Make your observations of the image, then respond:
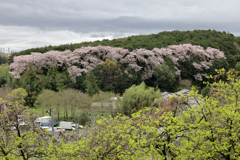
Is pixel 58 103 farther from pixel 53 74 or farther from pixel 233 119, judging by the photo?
pixel 233 119

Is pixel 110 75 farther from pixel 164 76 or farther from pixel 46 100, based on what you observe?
pixel 46 100

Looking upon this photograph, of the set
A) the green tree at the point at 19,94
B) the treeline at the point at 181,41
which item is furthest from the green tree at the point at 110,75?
the green tree at the point at 19,94

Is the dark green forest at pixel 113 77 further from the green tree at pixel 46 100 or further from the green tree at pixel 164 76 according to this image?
the green tree at pixel 46 100

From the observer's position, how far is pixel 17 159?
5.95 meters

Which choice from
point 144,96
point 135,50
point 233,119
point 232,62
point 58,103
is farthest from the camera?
point 232,62

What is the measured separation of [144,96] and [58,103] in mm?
8301

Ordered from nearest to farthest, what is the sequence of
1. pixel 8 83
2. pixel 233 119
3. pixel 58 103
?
pixel 233 119
pixel 58 103
pixel 8 83

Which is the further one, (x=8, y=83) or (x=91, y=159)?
(x=8, y=83)

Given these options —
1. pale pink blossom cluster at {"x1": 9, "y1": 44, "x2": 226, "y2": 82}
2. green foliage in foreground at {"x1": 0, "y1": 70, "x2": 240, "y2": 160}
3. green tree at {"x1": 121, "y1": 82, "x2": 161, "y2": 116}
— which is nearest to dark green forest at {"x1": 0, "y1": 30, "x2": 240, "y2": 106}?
pale pink blossom cluster at {"x1": 9, "y1": 44, "x2": 226, "y2": 82}

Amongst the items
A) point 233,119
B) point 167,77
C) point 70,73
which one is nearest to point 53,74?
point 70,73

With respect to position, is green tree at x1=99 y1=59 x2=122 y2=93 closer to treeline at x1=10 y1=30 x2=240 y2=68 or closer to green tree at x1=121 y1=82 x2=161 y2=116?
treeline at x1=10 y1=30 x2=240 y2=68

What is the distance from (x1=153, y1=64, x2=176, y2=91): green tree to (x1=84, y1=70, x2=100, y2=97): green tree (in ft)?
30.1

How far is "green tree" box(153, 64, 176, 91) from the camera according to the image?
95.1 feet

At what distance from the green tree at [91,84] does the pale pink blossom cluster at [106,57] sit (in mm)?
2027
